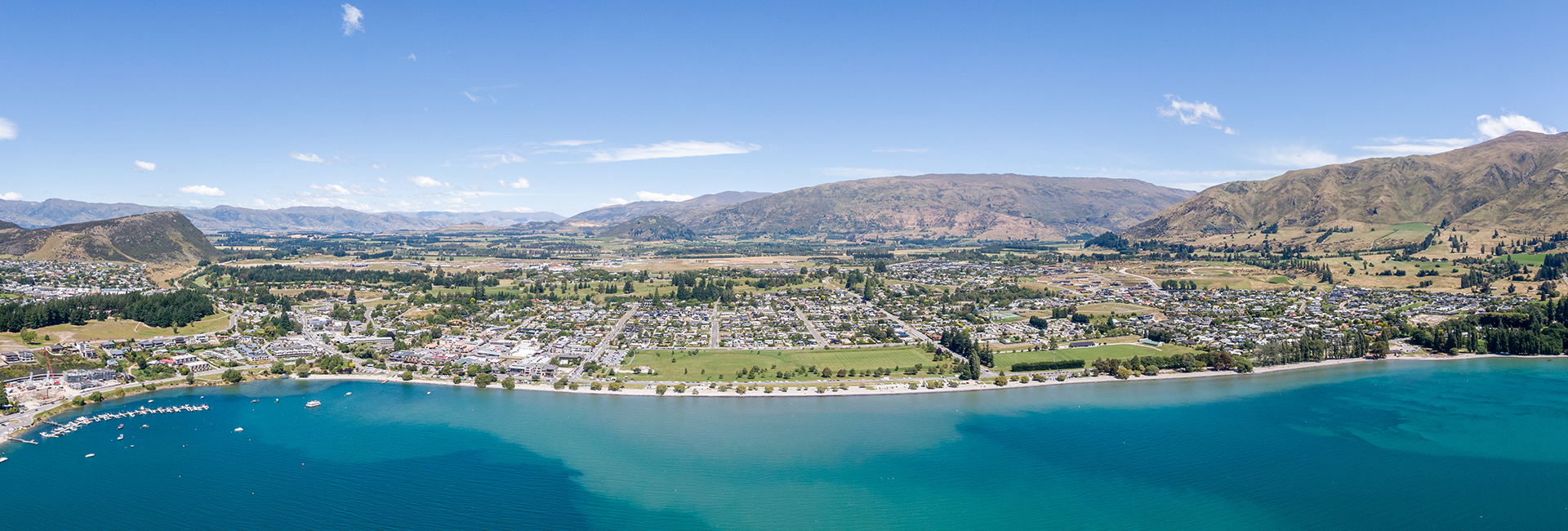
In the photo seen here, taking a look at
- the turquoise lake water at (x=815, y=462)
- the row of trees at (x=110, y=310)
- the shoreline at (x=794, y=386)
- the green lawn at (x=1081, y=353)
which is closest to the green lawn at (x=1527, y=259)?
the turquoise lake water at (x=815, y=462)

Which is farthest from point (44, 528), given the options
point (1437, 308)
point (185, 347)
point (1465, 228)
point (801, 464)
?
point (1465, 228)

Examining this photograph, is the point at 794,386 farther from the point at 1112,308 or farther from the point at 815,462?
the point at 1112,308

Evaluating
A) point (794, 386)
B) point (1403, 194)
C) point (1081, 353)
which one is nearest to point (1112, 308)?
point (1081, 353)

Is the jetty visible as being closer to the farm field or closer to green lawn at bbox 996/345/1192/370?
the farm field

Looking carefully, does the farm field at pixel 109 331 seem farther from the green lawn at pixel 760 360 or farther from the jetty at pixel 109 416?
the green lawn at pixel 760 360

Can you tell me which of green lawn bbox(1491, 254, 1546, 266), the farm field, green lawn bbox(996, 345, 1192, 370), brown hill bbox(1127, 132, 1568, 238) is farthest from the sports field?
brown hill bbox(1127, 132, 1568, 238)
